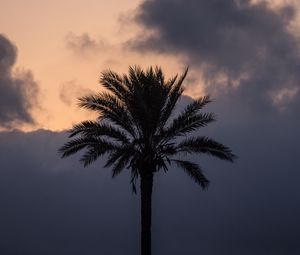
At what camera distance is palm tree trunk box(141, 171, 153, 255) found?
121 feet

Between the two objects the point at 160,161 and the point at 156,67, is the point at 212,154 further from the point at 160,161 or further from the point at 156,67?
the point at 156,67

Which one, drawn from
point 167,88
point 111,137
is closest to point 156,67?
point 167,88

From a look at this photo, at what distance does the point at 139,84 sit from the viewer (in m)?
37.0

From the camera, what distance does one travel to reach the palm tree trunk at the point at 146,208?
37.0 m

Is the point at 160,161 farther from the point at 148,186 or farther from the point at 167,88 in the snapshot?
the point at 167,88

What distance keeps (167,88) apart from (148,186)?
5.01 meters

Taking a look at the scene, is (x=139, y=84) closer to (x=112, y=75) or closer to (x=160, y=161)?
(x=112, y=75)

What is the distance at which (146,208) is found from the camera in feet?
122

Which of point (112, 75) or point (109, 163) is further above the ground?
point (112, 75)

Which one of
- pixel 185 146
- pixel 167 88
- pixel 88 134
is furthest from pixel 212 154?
pixel 88 134

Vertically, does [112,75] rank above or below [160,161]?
above

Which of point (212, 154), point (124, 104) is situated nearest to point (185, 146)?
point (212, 154)

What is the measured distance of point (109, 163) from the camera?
3791 centimetres

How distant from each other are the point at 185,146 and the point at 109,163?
3973 millimetres
